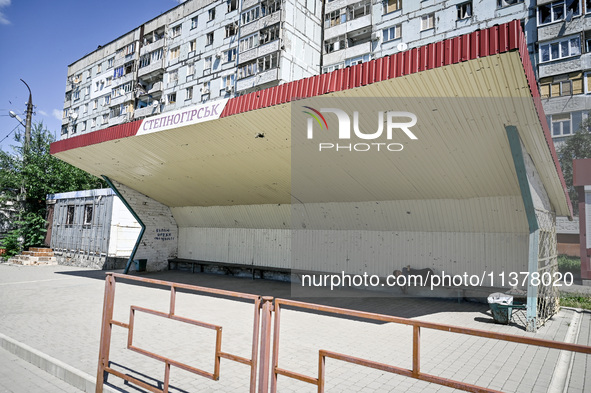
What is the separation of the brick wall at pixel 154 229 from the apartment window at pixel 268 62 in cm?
1627

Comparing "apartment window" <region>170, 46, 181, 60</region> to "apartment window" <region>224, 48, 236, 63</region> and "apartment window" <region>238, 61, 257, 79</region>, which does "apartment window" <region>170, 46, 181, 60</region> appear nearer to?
"apartment window" <region>224, 48, 236, 63</region>

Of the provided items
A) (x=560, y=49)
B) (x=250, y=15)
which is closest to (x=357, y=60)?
(x=250, y=15)

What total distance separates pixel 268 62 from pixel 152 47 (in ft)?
56.5

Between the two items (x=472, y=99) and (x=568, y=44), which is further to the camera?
(x=568, y=44)

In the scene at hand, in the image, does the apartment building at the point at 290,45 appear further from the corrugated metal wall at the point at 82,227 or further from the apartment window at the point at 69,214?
the apartment window at the point at 69,214

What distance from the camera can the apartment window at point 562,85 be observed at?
76.2ft

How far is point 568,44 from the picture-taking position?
907 inches

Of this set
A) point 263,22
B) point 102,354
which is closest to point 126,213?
point 102,354

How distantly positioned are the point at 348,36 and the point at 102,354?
103 feet

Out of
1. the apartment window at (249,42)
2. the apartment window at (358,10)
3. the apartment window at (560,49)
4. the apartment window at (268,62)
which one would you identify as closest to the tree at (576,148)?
the apartment window at (560,49)

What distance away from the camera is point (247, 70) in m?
30.3

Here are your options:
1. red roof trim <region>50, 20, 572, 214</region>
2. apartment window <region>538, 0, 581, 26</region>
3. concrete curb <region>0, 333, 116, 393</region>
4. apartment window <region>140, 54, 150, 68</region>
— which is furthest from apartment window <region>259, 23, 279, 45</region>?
concrete curb <region>0, 333, 116, 393</region>

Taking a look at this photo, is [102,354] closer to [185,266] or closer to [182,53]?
[185,266]

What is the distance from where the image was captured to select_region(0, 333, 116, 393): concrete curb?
14.3 feet
